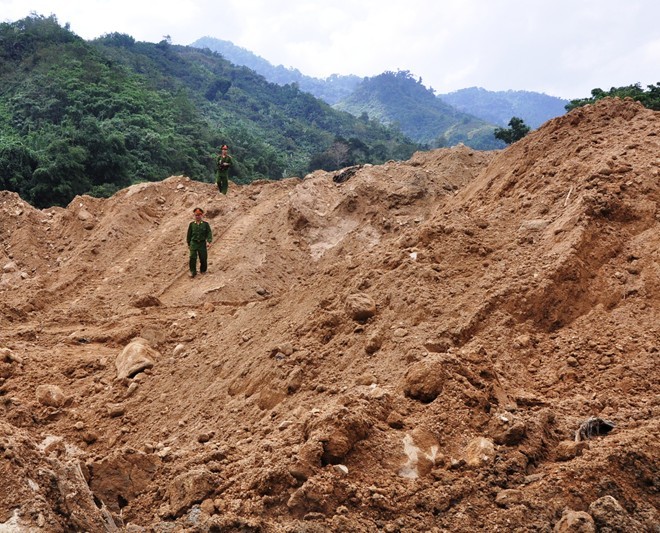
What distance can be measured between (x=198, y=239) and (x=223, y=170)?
123 inches

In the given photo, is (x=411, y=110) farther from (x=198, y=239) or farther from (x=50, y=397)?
(x=50, y=397)

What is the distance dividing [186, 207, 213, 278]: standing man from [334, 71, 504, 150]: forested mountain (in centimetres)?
6095

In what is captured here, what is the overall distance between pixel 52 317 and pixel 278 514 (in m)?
6.87

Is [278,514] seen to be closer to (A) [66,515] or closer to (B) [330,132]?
(A) [66,515]

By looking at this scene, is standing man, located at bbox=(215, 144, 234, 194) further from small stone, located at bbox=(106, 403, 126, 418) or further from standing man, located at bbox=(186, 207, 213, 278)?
small stone, located at bbox=(106, 403, 126, 418)

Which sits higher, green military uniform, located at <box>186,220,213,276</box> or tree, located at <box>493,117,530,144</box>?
tree, located at <box>493,117,530,144</box>

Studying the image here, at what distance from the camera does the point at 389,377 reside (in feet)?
14.2

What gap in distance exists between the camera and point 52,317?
874cm

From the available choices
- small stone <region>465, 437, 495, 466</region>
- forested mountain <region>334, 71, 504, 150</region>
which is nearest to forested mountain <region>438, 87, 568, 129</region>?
forested mountain <region>334, 71, 504, 150</region>

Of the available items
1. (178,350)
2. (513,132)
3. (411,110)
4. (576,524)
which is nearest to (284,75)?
(411,110)

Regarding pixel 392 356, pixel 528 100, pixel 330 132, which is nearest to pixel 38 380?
pixel 392 356

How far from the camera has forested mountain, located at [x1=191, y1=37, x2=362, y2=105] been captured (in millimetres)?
116000

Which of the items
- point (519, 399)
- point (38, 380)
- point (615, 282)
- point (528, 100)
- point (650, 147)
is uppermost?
point (528, 100)

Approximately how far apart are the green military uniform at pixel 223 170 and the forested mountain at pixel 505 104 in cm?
9885
